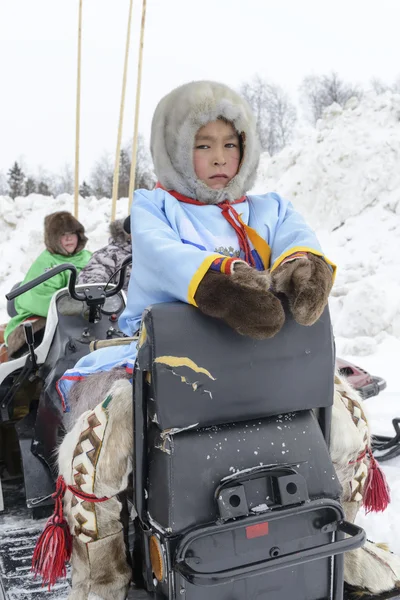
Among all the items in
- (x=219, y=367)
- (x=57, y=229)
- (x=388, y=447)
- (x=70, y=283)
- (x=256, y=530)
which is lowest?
(x=388, y=447)

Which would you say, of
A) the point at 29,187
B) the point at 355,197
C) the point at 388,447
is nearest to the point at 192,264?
the point at 388,447

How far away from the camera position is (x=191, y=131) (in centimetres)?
212

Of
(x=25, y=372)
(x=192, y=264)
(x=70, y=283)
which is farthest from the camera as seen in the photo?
(x=25, y=372)

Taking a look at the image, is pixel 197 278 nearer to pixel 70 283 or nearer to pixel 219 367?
pixel 219 367

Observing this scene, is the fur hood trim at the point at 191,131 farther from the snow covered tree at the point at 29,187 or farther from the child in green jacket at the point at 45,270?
the snow covered tree at the point at 29,187

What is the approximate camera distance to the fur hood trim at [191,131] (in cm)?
213

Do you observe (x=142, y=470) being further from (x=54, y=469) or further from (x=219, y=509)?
(x=54, y=469)

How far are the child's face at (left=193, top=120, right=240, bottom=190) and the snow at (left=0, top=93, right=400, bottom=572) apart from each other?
2064 millimetres

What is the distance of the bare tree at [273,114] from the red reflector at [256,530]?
79.5ft

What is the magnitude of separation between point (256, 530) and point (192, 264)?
0.72 m

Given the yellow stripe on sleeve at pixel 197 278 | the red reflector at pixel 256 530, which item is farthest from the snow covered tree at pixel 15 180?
the red reflector at pixel 256 530

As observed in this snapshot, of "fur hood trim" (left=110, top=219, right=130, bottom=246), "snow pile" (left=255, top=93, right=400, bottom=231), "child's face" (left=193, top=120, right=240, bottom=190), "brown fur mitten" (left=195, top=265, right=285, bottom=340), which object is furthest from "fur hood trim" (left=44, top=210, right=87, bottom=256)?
"snow pile" (left=255, top=93, right=400, bottom=231)

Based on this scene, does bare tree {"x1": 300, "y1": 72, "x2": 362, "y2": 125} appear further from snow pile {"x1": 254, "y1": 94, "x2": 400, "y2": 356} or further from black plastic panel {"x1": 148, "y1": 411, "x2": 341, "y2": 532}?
black plastic panel {"x1": 148, "y1": 411, "x2": 341, "y2": 532}

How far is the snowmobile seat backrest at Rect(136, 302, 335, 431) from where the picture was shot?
169cm
